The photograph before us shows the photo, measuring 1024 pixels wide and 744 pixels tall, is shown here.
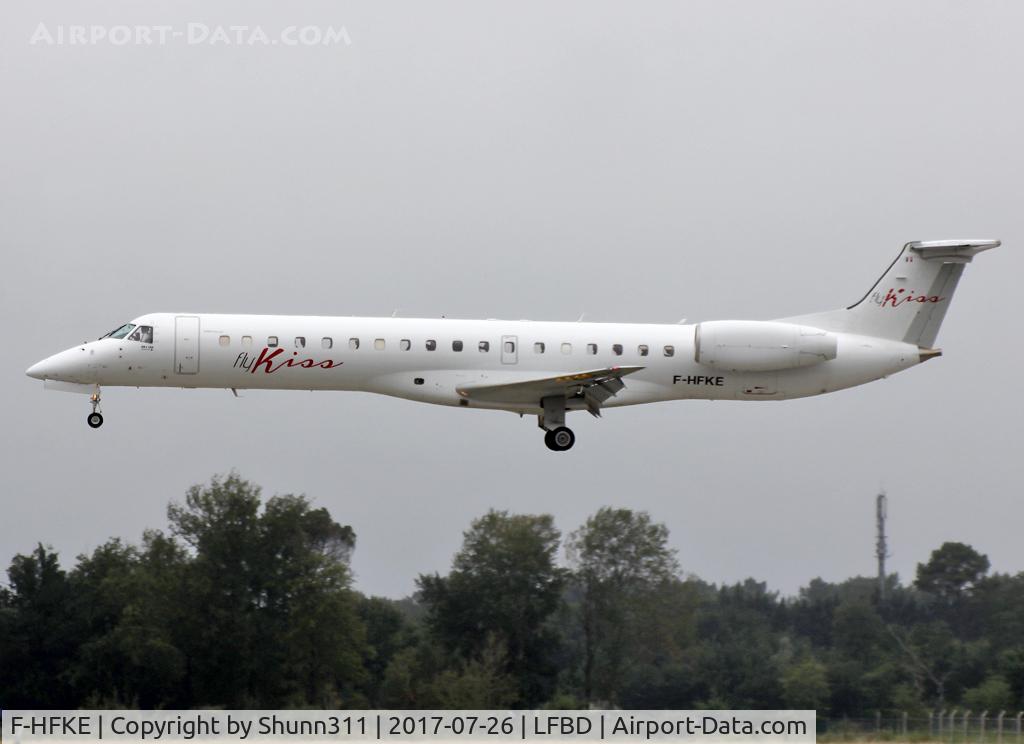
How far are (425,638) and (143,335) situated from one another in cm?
2104

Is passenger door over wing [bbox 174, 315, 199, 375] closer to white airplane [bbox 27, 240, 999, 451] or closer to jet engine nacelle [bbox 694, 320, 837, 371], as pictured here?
white airplane [bbox 27, 240, 999, 451]

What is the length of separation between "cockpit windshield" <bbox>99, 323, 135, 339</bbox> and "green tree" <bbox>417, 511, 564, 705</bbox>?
1917 cm

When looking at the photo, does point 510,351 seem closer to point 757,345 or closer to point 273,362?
point 273,362

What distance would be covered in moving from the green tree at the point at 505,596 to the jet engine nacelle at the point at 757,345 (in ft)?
55.6

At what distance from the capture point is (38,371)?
36469 mm

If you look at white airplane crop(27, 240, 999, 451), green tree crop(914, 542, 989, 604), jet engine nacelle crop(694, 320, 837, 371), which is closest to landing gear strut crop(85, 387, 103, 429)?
white airplane crop(27, 240, 999, 451)

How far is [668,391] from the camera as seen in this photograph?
38.1m

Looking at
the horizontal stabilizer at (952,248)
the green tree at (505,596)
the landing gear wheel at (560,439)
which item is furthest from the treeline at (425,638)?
the horizontal stabilizer at (952,248)

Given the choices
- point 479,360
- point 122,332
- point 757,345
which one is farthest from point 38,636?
point 757,345

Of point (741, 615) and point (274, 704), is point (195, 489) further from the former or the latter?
point (741, 615)

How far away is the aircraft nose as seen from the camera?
36.4 meters

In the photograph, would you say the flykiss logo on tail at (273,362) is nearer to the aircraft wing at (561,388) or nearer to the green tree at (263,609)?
the aircraft wing at (561,388)

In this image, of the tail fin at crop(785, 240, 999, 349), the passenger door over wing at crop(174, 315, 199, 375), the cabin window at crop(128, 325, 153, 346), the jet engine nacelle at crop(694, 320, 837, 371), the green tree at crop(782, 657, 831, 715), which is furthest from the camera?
the green tree at crop(782, 657, 831, 715)

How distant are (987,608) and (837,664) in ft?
70.8
